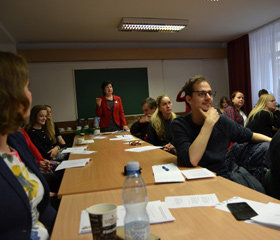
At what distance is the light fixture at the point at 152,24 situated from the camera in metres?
4.48

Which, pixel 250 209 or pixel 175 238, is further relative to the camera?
pixel 250 209

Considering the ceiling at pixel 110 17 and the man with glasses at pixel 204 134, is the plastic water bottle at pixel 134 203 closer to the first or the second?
the man with glasses at pixel 204 134

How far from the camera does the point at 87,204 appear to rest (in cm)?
109

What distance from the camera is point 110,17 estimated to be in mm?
4379

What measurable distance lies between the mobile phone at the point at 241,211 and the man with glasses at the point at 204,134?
60 cm

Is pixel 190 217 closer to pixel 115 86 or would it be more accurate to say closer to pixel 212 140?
pixel 212 140

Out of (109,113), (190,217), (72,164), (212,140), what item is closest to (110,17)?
(109,113)

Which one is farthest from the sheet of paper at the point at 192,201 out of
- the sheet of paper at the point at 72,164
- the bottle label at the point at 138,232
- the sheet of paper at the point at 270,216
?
the sheet of paper at the point at 72,164

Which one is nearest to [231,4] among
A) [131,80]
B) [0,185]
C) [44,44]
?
[131,80]

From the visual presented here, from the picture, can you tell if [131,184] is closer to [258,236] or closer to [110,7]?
[258,236]

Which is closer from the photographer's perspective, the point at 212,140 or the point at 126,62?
the point at 212,140

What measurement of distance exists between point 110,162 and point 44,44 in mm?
4780

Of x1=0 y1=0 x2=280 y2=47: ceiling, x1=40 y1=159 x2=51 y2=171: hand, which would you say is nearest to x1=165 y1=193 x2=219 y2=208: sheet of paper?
x1=40 y1=159 x2=51 y2=171: hand

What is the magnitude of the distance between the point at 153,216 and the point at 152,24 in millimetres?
4424
